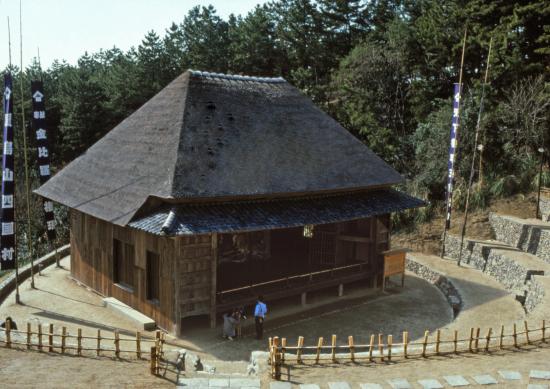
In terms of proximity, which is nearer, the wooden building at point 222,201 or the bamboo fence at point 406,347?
the bamboo fence at point 406,347

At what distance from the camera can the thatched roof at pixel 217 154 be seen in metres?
15.9

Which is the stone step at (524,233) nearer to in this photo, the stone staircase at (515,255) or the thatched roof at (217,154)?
the stone staircase at (515,255)

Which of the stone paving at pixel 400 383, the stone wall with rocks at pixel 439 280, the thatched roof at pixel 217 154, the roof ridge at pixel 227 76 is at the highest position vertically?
the roof ridge at pixel 227 76

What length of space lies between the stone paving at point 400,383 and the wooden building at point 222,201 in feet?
14.5

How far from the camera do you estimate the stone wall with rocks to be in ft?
61.0

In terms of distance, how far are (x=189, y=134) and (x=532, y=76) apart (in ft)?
76.8

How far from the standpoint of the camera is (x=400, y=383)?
35.0 ft

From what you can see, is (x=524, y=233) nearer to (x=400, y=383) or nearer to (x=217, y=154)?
(x=217, y=154)

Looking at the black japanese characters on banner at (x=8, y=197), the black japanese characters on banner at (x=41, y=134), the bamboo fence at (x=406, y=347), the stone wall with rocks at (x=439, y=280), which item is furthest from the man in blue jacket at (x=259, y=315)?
the black japanese characters on banner at (x=41, y=134)

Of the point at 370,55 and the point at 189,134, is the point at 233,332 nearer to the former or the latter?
the point at 189,134

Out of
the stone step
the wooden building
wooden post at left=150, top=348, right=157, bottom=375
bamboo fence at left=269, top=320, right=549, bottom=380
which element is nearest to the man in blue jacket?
the wooden building

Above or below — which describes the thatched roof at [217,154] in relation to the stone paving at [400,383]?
above

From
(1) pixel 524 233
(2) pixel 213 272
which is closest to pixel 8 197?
(2) pixel 213 272

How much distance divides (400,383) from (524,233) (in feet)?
54.4
